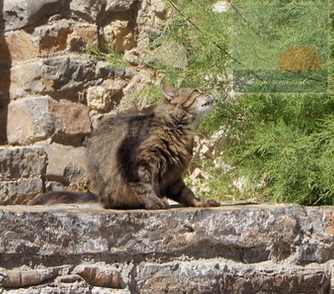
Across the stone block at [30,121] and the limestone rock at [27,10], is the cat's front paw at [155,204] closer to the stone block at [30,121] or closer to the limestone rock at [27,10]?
the stone block at [30,121]

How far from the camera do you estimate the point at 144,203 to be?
3.32 meters

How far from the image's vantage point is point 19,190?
18.2 ft

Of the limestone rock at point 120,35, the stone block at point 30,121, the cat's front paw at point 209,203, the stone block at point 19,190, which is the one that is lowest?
the stone block at point 19,190

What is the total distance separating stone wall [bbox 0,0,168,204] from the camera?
18.4 ft

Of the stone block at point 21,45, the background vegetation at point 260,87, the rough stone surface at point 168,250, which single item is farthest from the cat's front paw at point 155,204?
the stone block at point 21,45

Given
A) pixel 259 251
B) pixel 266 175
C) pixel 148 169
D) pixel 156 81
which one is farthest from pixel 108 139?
pixel 156 81

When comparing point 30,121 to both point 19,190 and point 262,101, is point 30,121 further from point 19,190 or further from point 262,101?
point 262,101

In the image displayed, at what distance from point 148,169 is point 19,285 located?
120cm

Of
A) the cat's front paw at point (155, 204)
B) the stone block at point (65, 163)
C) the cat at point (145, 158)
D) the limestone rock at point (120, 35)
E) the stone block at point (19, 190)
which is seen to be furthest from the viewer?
the limestone rock at point (120, 35)

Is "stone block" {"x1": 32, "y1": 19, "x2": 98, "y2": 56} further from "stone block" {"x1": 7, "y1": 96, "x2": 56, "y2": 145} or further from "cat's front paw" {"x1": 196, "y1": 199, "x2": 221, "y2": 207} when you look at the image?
"cat's front paw" {"x1": 196, "y1": 199, "x2": 221, "y2": 207}

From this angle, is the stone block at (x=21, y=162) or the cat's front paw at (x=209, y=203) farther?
the stone block at (x=21, y=162)

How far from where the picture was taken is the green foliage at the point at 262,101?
4965mm

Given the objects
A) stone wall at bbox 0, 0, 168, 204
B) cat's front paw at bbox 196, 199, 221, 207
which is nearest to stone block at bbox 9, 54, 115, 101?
stone wall at bbox 0, 0, 168, 204

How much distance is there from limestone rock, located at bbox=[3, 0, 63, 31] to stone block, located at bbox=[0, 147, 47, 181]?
0.85 metres
